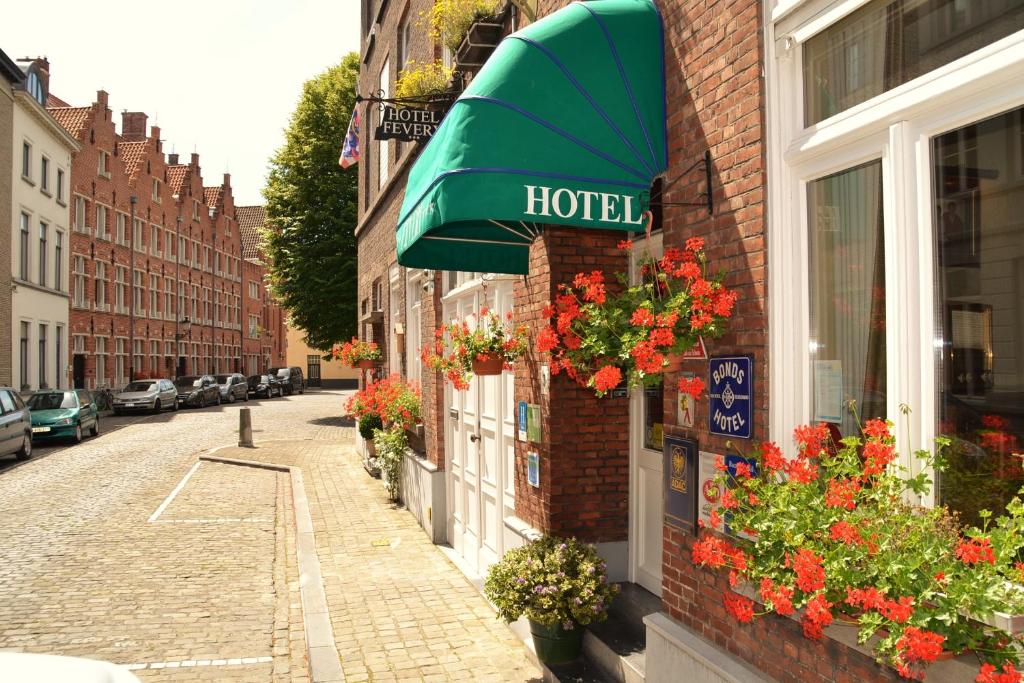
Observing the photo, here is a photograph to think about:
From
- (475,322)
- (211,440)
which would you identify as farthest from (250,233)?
(475,322)

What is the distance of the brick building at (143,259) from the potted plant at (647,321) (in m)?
36.0

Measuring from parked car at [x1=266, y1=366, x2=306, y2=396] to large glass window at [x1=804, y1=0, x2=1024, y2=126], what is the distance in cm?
5047

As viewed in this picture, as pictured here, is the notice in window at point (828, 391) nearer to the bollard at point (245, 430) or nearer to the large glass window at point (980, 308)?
the large glass window at point (980, 308)

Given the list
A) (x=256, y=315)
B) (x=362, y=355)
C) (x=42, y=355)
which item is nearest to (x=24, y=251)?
(x=42, y=355)

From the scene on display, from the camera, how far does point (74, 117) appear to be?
1417 inches

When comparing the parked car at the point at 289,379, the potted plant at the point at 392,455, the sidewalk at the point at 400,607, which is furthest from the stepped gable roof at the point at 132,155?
the sidewalk at the point at 400,607

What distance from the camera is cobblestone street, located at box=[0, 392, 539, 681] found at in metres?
5.95

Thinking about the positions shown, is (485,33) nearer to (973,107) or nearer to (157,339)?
(973,107)

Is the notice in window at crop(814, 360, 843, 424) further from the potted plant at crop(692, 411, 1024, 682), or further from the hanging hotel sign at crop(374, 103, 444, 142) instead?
the hanging hotel sign at crop(374, 103, 444, 142)

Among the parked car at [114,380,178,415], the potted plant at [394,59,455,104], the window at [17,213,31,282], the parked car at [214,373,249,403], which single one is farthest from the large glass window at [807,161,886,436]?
the parked car at [214,373,249,403]

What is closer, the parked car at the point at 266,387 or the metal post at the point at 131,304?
the metal post at the point at 131,304

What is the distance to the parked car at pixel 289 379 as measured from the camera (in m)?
51.8

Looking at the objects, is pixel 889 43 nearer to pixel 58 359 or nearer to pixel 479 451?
pixel 479 451

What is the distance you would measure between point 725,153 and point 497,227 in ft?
7.78
